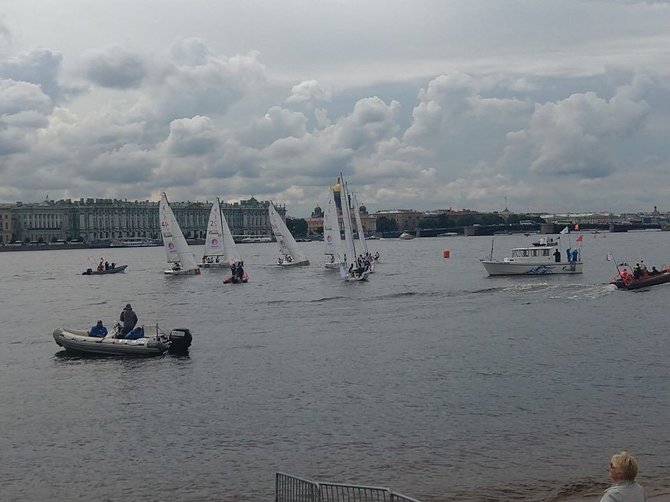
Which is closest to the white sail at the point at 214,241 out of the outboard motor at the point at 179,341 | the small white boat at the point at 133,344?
the small white boat at the point at 133,344

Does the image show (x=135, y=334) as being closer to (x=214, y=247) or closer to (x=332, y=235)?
(x=332, y=235)

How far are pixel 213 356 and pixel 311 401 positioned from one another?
31.8 feet

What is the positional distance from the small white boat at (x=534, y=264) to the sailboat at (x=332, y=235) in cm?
1348

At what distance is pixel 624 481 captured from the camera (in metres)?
8.87

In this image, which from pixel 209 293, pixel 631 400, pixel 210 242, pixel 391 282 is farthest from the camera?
pixel 210 242

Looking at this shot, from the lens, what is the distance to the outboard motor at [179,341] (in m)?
33.3

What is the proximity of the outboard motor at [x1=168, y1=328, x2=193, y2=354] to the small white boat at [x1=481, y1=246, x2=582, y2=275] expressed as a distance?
132 feet

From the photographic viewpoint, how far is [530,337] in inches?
1406

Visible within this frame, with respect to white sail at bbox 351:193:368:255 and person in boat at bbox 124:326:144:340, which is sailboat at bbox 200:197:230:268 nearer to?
white sail at bbox 351:193:368:255

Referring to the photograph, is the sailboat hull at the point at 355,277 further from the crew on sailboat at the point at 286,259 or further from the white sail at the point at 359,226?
the crew on sailboat at the point at 286,259

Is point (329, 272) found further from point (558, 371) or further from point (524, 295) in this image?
point (558, 371)

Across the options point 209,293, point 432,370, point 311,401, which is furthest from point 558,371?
point 209,293

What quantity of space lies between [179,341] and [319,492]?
889 inches

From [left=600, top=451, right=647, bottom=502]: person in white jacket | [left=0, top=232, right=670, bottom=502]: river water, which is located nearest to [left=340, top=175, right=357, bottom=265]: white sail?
[left=0, top=232, right=670, bottom=502]: river water
